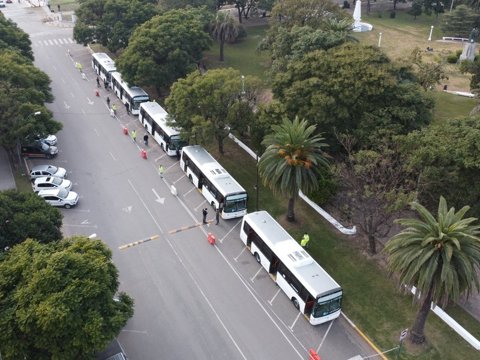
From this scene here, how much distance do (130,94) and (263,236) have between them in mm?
30868

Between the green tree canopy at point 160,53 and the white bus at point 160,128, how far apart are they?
159 inches

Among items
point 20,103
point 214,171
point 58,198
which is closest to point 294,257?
point 214,171

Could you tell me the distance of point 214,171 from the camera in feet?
134

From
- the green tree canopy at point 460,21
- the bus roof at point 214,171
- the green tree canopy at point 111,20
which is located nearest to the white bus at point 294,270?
the bus roof at point 214,171

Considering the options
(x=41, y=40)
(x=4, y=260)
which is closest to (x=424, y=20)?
(x=41, y=40)

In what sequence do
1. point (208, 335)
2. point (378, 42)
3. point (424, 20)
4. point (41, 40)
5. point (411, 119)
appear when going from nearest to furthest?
point (208, 335) → point (411, 119) → point (378, 42) → point (41, 40) → point (424, 20)

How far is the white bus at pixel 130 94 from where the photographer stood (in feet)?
183

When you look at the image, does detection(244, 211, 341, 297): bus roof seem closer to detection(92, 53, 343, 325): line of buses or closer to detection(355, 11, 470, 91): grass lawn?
detection(92, 53, 343, 325): line of buses

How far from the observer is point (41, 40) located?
82375mm

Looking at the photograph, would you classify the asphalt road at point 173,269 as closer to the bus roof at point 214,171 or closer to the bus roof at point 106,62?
the bus roof at point 214,171

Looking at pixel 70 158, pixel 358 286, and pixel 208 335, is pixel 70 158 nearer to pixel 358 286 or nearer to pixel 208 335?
pixel 208 335

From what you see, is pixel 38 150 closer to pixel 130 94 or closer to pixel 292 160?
pixel 130 94

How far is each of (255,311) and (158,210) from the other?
1380cm

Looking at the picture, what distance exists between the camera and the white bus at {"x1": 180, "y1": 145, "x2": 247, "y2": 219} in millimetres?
38406
